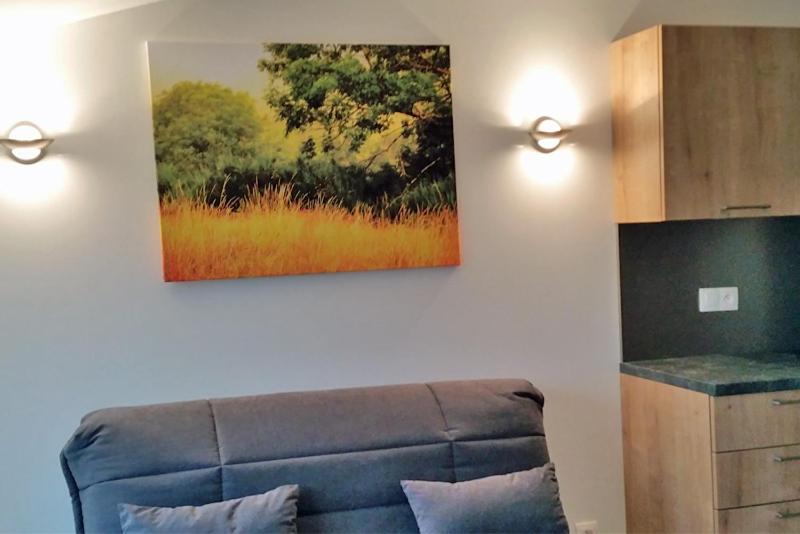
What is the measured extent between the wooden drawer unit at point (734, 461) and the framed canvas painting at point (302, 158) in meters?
1.03

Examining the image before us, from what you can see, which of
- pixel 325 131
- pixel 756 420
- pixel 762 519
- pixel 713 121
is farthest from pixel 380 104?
pixel 762 519

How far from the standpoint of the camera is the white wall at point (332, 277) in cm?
254

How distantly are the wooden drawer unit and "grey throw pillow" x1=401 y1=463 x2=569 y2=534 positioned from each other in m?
0.64

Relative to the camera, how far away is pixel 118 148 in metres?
2.58

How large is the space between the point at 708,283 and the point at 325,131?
1.68m

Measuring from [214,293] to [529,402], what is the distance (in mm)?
1161

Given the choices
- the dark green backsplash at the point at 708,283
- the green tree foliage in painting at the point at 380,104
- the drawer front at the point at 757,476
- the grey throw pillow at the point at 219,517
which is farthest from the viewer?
the dark green backsplash at the point at 708,283

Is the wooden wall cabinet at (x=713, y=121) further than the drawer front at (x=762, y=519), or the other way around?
the wooden wall cabinet at (x=713, y=121)

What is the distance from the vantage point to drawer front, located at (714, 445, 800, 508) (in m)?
2.59

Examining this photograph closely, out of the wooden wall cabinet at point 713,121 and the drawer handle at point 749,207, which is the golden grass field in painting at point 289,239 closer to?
the wooden wall cabinet at point 713,121

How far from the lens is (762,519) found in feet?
8.60

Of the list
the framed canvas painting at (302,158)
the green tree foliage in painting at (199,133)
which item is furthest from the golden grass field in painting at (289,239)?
the green tree foliage in painting at (199,133)

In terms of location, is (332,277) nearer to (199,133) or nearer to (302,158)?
(302,158)

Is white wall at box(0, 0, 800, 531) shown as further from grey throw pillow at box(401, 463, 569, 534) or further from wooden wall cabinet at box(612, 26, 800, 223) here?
grey throw pillow at box(401, 463, 569, 534)
